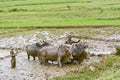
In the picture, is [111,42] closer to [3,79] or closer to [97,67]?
[97,67]

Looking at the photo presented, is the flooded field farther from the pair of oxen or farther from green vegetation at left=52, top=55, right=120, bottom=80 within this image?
green vegetation at left=52, top=55, right=120, bottom=80

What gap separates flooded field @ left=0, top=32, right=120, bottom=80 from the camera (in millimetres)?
13422

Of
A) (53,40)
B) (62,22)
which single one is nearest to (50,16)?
(62,22)

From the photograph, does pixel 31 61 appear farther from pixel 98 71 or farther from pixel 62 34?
pixel 62 34

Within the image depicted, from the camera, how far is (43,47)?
1580cm

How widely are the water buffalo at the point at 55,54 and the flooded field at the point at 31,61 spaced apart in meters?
0.27

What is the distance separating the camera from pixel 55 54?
49.5 ft

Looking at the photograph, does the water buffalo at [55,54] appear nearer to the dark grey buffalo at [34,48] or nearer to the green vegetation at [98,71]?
the dark grey buffalo at [34,48]

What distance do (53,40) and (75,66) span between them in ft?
25.8

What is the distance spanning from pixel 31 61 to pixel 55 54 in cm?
185

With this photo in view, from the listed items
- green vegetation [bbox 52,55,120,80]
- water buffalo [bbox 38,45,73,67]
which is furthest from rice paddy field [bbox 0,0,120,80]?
water buffalo [bbox 38,45,73,67]

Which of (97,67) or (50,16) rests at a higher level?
(97,67)

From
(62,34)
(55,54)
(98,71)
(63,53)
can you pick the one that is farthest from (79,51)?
(62,34)

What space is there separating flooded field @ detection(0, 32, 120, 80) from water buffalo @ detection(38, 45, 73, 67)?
273 millimetres
